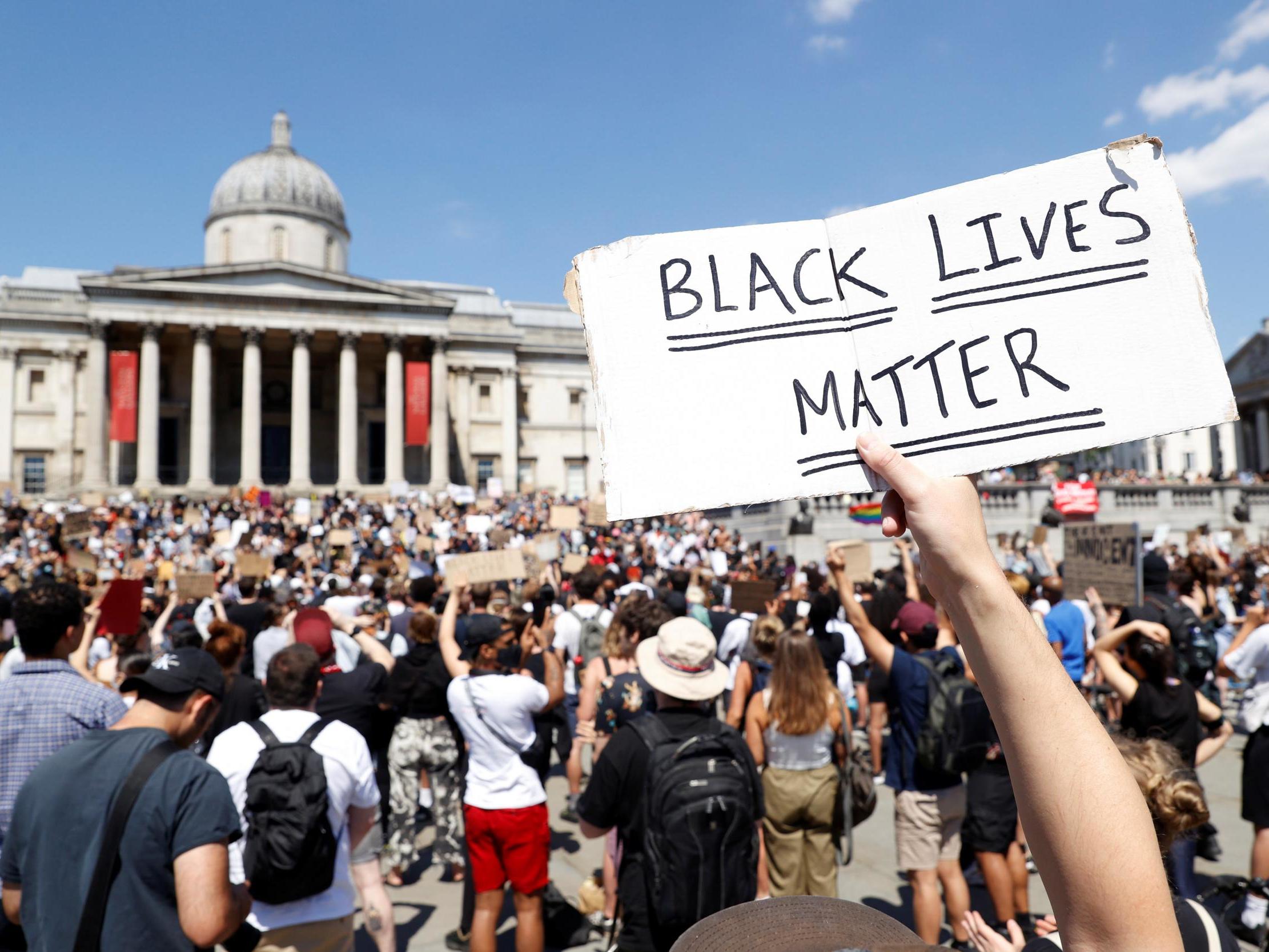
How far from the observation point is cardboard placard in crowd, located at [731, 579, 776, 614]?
839 cm

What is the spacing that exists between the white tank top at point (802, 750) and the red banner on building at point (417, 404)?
44.5 meters

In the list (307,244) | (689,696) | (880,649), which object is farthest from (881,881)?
(307,244)

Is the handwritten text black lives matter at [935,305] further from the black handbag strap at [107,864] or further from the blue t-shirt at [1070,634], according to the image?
the blue t-shirt at [1070,634]

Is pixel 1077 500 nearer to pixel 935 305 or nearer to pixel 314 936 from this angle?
pixel 314 936

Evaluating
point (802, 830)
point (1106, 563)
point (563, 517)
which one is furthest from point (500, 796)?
point (563, 517)

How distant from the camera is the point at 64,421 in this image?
4634cm

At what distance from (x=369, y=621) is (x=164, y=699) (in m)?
5.39

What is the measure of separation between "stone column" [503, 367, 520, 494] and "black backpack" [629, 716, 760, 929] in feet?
161

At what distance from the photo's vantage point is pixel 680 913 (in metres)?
3.28

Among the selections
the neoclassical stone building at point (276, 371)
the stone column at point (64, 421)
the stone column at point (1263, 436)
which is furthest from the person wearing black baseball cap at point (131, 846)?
the stone column at point (1263, 436)

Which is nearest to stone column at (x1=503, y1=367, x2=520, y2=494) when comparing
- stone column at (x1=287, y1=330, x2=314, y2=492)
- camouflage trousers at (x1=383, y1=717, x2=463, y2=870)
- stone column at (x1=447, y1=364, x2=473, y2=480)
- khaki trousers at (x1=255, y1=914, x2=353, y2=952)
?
stone column at (x1=447, y1=364, x2=473, y2=480)

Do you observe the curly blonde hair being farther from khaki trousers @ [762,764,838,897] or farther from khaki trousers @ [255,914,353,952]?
khaki trousers @ [255,914,353,952]

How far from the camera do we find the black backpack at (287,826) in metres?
3.34

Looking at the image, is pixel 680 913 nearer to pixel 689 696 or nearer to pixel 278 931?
pixel 689 696
